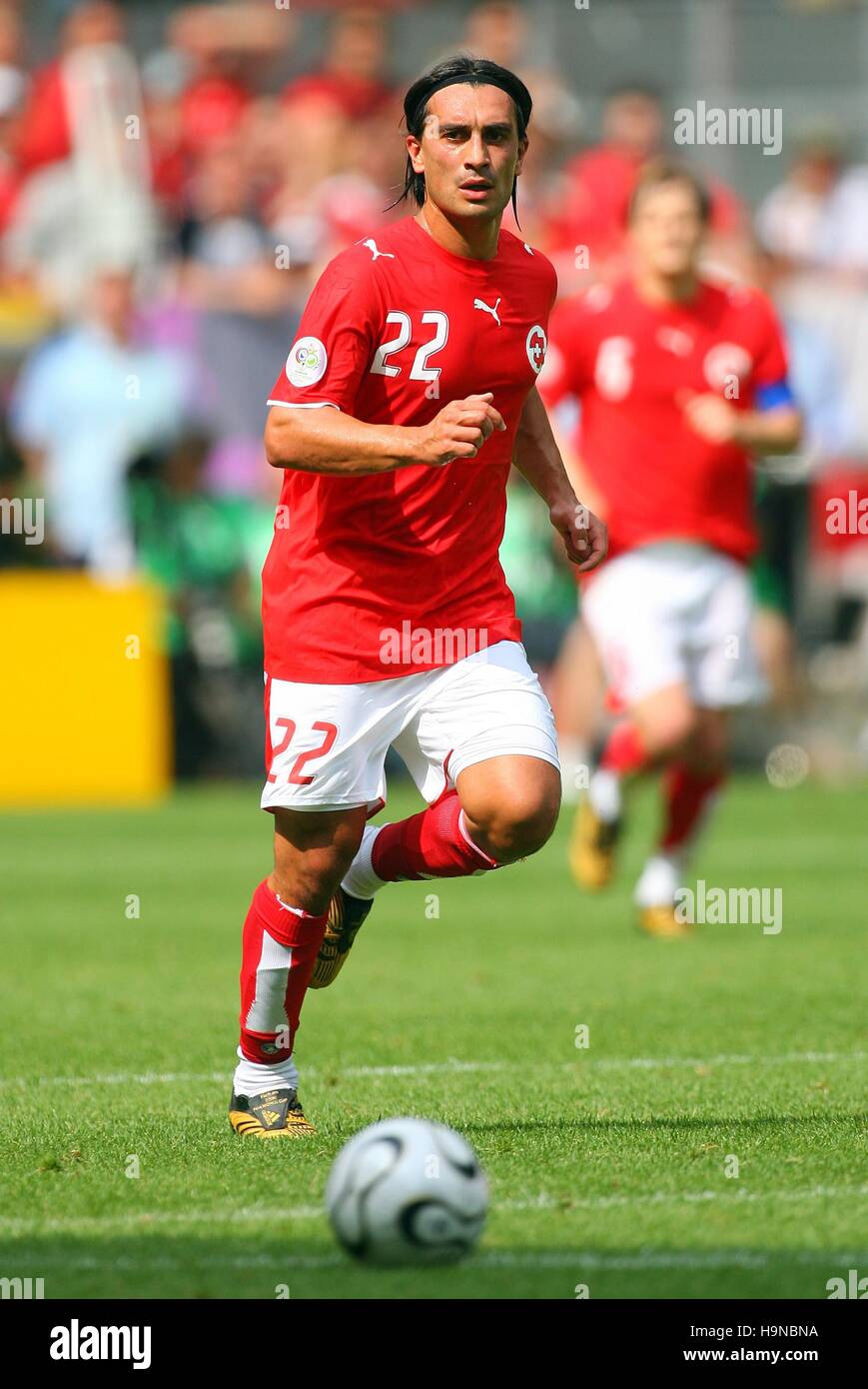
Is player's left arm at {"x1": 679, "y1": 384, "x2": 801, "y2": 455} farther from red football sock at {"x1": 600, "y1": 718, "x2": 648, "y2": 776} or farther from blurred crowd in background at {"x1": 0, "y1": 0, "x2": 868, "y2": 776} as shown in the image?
blurred crowd in background at {"x1": 0, "y1": 0, "x2": 868, "y2": 776}

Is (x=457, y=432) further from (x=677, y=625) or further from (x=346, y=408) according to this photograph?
(x=677, y=625)

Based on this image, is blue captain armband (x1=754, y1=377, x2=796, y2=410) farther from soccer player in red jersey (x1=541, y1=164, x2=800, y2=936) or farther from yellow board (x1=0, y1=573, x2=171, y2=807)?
yellow board (x1=0, y1=573, x2=171, y2=807)

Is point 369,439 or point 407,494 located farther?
point 407,494

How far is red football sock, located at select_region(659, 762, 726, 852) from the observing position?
10250 millimetres

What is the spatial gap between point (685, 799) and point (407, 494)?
4689 mm

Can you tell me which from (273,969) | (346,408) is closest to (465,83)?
(346,408)

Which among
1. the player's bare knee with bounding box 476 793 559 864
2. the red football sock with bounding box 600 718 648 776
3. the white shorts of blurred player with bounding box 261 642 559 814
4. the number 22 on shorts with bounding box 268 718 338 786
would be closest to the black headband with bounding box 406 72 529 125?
the white shorts of blurred player with bounding box 261 642 559 814

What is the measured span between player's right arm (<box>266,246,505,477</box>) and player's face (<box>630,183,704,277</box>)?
4.53 metres

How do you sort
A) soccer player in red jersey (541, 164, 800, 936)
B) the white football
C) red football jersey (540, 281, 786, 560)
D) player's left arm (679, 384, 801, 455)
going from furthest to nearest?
red football jersey (540, 281, 786, 560)
soccer player in red jersey (541, 164, 800, 936)
player's left arm (679, 384, 801, 455)
the white football

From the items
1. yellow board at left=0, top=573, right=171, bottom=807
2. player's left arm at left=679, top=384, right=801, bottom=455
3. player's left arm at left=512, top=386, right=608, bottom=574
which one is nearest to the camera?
player's left arm at left=512, top=386, right=608, bottom=574

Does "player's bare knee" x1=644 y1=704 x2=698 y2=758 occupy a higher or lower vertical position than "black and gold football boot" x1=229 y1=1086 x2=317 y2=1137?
higher

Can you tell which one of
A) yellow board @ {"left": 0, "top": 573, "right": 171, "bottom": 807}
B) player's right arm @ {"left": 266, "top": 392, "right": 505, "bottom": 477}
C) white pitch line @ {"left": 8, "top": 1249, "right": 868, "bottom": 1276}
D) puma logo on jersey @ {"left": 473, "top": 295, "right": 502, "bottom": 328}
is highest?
puma logo on jersey @ {"left": 473, "top": 295, "right": 502, "bottom": 328}

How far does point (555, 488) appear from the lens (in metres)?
6.34

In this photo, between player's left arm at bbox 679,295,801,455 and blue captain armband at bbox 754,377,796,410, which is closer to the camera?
player's left arm at bbox 679,295,801,455
